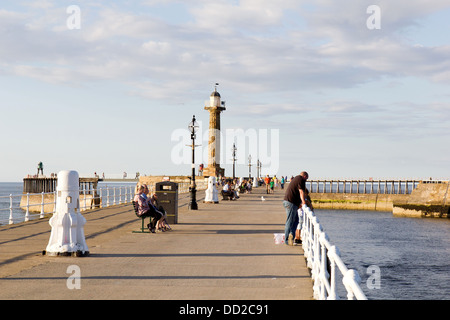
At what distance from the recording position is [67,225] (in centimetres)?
1204

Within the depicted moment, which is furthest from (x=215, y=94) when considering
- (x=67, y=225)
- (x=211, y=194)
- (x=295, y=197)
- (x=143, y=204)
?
(x=67, y=225)

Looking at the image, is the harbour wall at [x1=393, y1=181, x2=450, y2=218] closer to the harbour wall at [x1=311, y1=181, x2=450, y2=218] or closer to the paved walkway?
the harbour wall at [x1=311, y1=181, x2=450, y2=218]

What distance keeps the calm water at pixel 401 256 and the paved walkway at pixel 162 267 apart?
1108 centimetres

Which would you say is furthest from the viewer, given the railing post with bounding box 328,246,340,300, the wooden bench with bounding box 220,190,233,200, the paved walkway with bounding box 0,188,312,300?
the wooden bench with bounding box 220,190,233,200

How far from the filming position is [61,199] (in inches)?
475

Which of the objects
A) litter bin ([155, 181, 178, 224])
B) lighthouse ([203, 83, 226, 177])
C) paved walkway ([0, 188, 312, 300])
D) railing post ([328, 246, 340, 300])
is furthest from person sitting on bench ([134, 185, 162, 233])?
lighthouse ([203, 83, 226, 177])

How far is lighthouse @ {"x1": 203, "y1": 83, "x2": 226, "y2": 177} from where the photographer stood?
88.9 meters

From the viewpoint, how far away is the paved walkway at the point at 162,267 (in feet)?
27.6

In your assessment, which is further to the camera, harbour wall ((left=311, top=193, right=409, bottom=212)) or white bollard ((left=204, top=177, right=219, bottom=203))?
harbour wall ((left=311, top=193, right=409, bottom=212))

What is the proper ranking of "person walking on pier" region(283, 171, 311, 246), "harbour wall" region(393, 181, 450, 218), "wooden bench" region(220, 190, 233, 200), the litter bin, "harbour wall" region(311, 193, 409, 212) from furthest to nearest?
"harbour wall" region(311, 193, 409, 212) < "harbour wall" region(393, 181, 450, 218) < "wooden bench" region(220, 190, 233, 200) < the litter bin < "person walking on pier" region(283, 171, 311, 246)

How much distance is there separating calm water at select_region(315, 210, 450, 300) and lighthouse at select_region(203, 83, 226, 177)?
3215cm

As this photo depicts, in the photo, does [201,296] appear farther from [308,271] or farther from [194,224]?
[194,224]

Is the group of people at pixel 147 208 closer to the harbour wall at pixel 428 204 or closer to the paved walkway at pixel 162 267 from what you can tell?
the paved walkway at pixel 162 267

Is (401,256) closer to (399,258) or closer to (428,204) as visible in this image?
(399,258)
